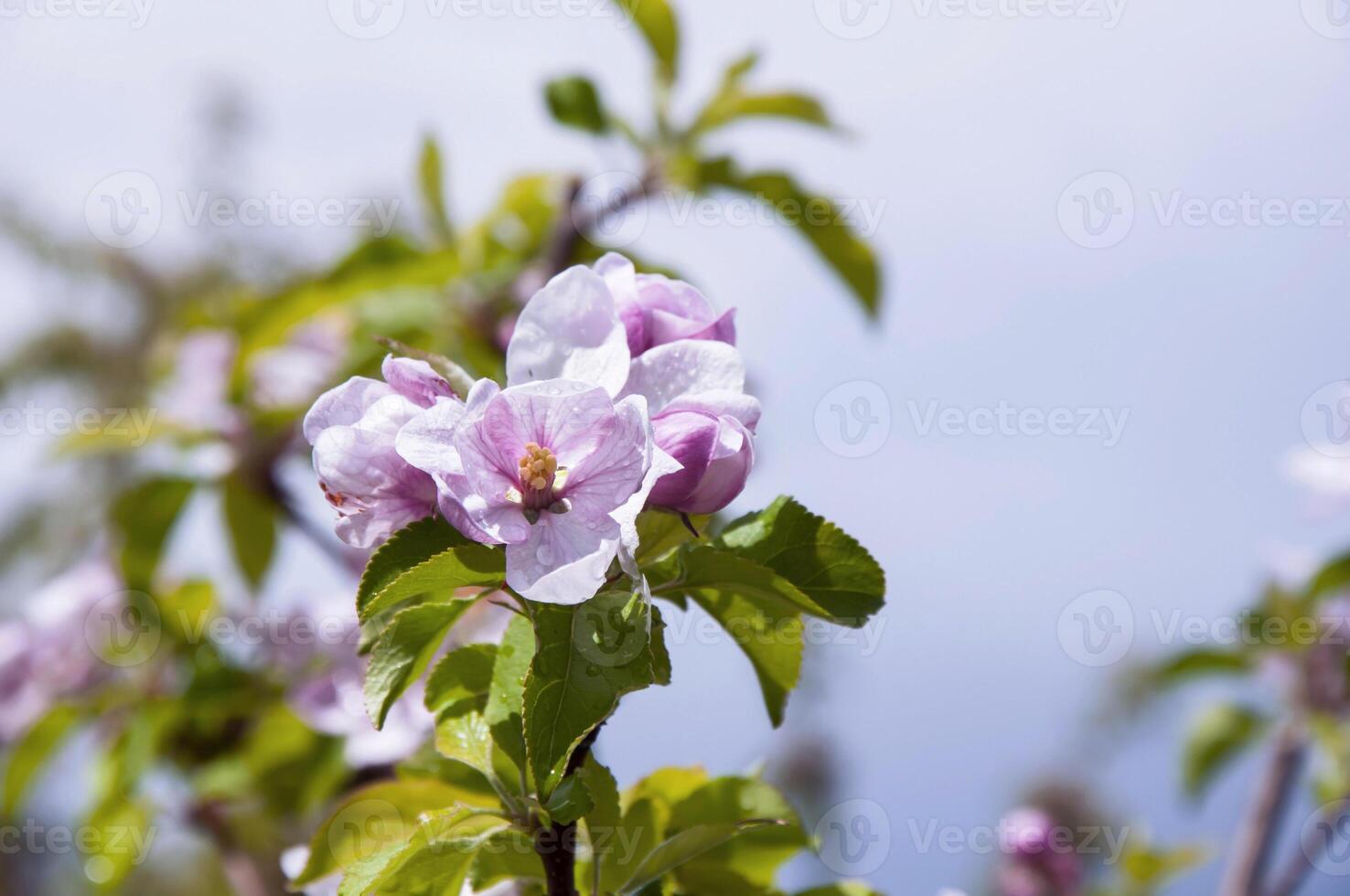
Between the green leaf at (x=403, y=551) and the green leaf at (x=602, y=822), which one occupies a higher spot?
the green leaf at (x=403, y=551)

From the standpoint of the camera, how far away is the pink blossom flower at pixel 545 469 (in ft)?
1.99

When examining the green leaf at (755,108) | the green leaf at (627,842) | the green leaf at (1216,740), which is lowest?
the green leaf at (1216,740)

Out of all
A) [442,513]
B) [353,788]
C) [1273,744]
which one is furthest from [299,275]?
[1273,744]

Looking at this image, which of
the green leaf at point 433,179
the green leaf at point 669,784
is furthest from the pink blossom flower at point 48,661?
the green leaf at point 669,784

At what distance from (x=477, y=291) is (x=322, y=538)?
0.39 meters

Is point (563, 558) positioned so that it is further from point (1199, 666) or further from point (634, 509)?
point (1199, 666)

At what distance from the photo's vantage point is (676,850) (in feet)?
2.34

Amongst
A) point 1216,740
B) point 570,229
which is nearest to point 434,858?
point 570,229

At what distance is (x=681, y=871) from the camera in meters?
0.79

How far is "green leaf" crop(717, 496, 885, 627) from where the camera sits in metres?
0.67

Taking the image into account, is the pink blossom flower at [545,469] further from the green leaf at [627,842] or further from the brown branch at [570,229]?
the brown branch at [570,229]

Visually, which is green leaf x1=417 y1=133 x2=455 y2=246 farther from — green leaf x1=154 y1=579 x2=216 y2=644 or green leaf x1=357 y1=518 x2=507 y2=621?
green leaf x1=357 y1=518 x2=507 y2=621

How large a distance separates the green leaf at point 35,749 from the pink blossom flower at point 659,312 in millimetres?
1350

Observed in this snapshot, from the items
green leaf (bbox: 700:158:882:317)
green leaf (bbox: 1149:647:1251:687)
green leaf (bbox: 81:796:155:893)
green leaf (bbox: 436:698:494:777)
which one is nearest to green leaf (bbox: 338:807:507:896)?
green leaf (bbox: 436:698:494:777)
